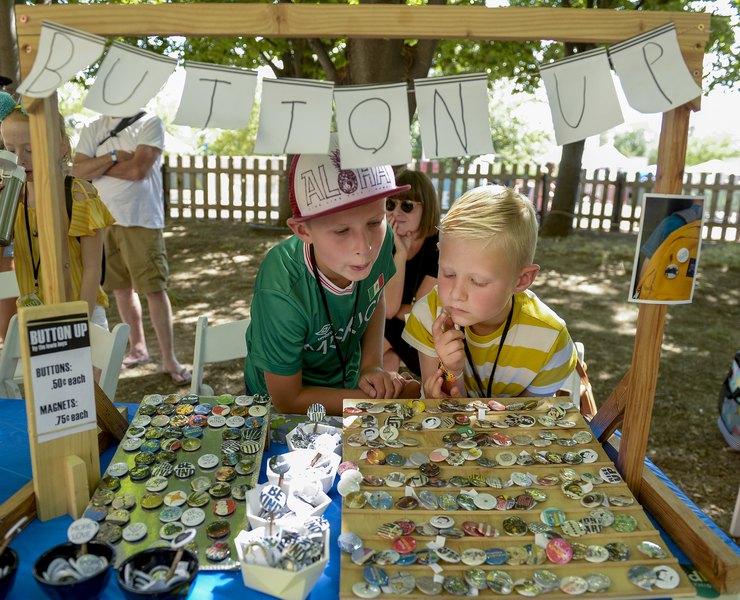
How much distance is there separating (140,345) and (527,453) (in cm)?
374

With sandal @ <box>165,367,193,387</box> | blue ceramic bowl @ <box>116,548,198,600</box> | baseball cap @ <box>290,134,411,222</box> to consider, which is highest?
baseball cap @ <box>290,134,411,222</box>

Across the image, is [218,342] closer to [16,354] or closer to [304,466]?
[16,354]

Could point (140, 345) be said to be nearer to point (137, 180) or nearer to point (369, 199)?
point (137, 180)

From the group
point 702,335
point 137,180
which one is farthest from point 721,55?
point 137,180

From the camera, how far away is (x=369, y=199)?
59.9 inches

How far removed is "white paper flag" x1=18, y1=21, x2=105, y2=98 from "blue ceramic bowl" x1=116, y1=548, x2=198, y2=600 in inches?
32.1

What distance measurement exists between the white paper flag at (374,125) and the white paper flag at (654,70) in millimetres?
420

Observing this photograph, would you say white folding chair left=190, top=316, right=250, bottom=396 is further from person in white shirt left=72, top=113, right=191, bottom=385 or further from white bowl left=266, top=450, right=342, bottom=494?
person in white shirt left=72, top=113, right=191, bottom=385

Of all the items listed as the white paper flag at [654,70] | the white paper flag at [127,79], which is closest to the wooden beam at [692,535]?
the white paper flag at [654,70]

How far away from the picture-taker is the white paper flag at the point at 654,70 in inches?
43.0

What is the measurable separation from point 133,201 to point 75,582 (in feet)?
11.2

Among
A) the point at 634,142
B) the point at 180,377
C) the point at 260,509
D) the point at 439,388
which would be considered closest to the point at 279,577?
the point at 260,509

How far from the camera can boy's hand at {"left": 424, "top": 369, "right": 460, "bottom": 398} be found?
61.9 inches

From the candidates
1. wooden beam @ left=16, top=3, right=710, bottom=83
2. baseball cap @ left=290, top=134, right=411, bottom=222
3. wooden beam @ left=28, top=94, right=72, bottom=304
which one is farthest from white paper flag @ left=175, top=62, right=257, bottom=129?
baseball cap @ left=290, top=134, right=411, bottom=222
